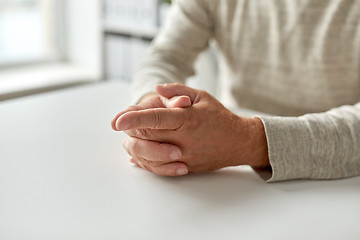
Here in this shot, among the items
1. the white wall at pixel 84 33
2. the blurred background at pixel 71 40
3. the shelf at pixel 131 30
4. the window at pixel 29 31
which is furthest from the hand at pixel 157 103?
the window at pixel 29 31

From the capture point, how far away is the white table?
56 centimetres

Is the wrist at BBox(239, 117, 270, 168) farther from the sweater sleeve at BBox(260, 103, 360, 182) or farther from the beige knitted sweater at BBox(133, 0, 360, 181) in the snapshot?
the beige knitted sweater at BBox(133, 0, 360, 181)

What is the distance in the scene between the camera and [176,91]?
0.80 metres

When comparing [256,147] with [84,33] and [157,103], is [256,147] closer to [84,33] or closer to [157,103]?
[157,103]

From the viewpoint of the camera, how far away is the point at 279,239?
1.81 feet

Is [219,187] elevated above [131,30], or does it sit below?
above

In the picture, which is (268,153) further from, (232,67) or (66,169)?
(232,67)

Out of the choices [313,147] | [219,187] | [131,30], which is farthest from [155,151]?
[131,30]

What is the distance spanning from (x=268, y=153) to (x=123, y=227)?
29cm

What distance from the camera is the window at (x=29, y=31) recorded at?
281 cm

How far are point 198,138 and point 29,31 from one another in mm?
2521

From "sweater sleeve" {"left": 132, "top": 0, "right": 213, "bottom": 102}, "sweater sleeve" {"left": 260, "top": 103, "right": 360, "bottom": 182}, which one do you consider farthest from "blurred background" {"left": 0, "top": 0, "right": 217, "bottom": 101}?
"sweater sleeve" {"left": 260, "top": 103, "right": 360, "bottom": 182}

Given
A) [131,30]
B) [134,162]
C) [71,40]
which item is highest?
[134,162]

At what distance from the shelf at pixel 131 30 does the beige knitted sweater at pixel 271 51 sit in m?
1.19
